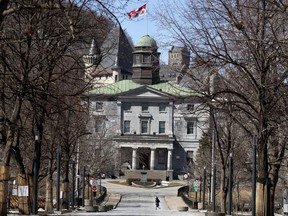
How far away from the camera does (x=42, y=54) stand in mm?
27859

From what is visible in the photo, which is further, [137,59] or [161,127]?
[161,127]

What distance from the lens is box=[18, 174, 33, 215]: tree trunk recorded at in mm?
30875

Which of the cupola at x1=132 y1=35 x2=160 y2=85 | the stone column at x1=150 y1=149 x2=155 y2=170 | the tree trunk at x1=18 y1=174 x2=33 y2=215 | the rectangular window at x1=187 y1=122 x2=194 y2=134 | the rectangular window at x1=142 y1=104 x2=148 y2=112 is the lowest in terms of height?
the tree trunk at x1=18 y1=174 x2=33 y2=215

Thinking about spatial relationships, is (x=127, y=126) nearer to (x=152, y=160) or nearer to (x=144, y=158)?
(x=144, y=158)

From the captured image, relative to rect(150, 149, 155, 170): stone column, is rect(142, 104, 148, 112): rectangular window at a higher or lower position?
higher

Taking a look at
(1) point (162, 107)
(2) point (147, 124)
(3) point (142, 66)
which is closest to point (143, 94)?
(1) point (162, 107)

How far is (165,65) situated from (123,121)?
10875 cm

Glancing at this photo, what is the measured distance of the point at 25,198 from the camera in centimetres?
3106

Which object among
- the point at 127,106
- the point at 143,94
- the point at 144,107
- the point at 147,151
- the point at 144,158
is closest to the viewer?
the point at 147,151

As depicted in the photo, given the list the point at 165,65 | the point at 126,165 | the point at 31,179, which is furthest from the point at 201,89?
the point at 126,165

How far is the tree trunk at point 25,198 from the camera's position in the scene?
1216 inches

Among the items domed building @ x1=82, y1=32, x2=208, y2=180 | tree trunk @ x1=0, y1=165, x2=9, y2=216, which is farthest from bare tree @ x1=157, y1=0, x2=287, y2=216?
domed building @ x1=82, y1=32, x2=208, y2=180

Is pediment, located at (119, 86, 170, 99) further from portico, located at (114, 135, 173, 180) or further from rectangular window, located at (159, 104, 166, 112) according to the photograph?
portico, located at (114, 135, 173, 180)

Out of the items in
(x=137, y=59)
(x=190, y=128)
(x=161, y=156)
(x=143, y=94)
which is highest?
(x=137, y=59)
